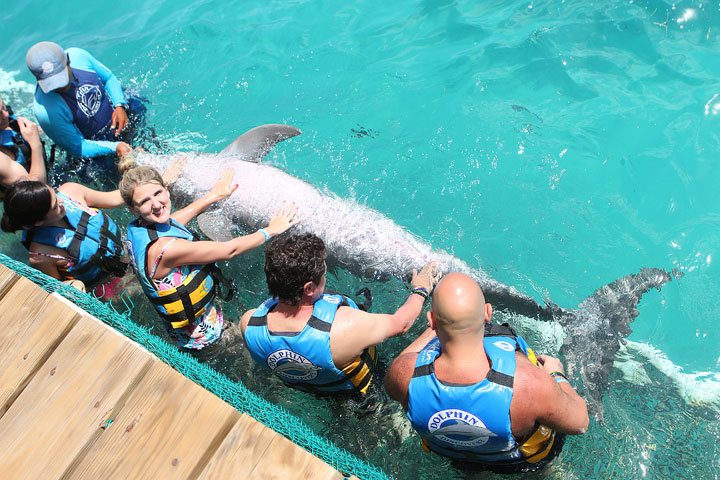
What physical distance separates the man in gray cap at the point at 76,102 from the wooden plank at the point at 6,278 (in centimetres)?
337

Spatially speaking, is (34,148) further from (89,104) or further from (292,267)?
(292,267)

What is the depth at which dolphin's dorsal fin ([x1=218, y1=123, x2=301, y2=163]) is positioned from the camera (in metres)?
6.15

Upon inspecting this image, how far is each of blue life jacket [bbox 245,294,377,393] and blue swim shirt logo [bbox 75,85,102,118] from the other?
4.42m

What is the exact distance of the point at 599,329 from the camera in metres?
4.70

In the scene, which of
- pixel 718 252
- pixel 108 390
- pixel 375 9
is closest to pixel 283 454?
pixel 108 390

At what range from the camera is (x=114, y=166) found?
253 inches

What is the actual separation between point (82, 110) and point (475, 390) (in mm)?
5889

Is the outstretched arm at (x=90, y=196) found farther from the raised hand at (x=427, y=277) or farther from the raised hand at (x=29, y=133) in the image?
the raised hand at (x=427, y=277)

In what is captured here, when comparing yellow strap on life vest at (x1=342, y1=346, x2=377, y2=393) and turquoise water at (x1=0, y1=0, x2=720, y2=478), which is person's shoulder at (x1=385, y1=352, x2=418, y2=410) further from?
turquoise water at (x1=0, y1=0, x2=720, y2=478)

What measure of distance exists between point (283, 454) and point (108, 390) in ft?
3.50

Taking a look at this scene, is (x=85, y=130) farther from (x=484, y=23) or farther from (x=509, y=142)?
(x=484, y=23)

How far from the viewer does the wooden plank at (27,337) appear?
267cm

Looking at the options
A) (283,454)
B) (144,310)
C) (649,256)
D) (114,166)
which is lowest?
(649,256)

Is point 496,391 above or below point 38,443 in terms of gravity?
below
